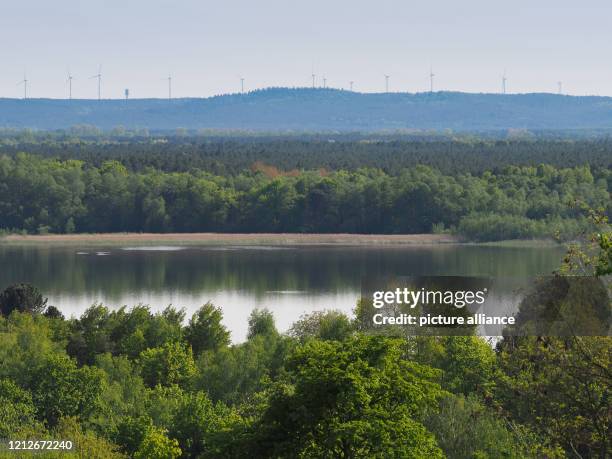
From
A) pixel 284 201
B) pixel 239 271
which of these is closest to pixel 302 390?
pixel 239 271

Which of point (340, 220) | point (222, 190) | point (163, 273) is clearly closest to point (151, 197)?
point (222, 190)

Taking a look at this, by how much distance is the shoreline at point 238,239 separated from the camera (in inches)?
2899

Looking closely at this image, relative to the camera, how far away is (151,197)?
82.1 metres

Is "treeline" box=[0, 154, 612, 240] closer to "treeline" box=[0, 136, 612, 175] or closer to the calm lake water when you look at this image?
"treeline" box=[0, 136, 612, 175]

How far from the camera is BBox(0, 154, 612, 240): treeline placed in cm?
7844

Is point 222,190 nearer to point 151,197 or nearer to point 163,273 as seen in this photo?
point 151,197

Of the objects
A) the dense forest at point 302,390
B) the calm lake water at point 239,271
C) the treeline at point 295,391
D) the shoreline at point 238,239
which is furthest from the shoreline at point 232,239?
the dense forest at point 302,390

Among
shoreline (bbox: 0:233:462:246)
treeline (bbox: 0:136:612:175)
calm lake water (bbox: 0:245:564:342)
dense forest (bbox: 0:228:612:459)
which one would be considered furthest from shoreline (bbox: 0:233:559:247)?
dense forest (bbox: 0:228:612:459)

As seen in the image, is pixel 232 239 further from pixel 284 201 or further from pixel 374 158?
pixel 374 158

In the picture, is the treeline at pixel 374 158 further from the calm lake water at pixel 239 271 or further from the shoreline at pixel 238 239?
the calm lake water at pixel 239 271

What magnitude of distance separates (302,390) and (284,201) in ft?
221

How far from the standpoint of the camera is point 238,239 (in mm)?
77062

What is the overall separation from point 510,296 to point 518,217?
59.6 m

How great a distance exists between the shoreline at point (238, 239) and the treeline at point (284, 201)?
5.37ft
